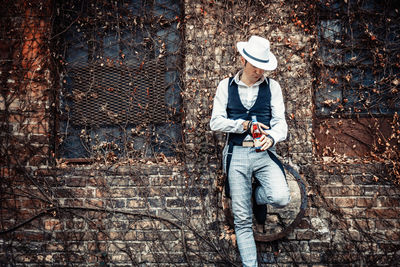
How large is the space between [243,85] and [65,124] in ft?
7.68

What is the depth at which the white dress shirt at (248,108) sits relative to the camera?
2.61 m

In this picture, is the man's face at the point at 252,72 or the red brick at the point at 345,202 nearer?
the man's face at the point at 252,72

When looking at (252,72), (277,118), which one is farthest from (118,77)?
(277,118)

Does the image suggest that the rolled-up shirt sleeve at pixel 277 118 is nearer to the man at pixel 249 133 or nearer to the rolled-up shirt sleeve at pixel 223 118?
the man at pixel 249 133

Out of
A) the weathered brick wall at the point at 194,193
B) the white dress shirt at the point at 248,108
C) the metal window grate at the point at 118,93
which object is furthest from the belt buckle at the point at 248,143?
the metal window grate at the point at 118,93

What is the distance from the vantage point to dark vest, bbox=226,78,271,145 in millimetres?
2664

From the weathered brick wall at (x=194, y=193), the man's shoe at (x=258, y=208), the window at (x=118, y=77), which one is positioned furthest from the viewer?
the window at (x=118, y=77)

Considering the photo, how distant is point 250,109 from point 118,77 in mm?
1853

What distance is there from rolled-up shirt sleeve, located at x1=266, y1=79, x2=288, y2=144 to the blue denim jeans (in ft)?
0.71

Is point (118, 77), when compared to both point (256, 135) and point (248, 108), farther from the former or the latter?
point (256, 135)

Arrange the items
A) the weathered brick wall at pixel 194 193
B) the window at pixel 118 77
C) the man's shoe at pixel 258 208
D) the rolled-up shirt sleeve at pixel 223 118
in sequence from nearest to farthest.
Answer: the rolled-up shirt sleeve at pixel 223 118, the man's shoe at pixel 258 208, the weathered brick wall at pixel 194 193, the window at pixel 118 77

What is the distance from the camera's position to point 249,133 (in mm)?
2666

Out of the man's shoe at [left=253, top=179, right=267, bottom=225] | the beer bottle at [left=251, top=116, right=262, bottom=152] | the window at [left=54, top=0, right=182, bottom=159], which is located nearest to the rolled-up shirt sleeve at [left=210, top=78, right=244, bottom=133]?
the beer bottle at [left=251, top=116, right=262, bottom=152]

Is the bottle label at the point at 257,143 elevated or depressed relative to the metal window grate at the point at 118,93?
depressed
